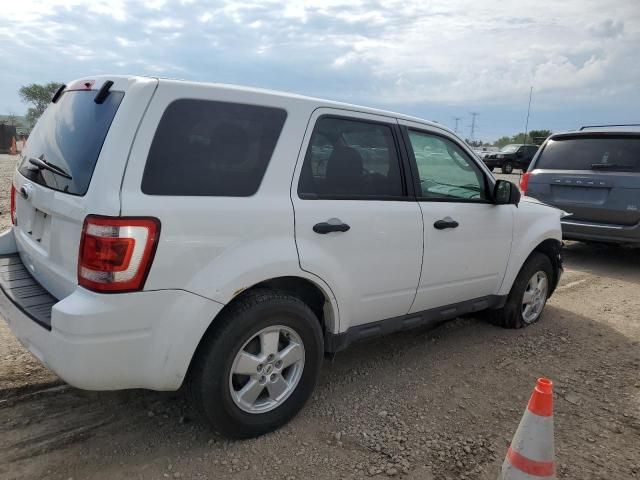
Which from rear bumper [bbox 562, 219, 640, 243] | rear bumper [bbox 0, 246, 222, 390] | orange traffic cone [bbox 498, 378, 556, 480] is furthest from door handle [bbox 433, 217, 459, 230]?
rear bumper [bbox 562, 219, 640, 243]

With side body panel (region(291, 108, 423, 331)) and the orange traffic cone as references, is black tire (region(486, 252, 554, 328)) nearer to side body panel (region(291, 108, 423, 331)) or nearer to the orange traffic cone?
side body panel (region(291, 108, 423, 331))

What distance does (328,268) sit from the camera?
293 centimetres

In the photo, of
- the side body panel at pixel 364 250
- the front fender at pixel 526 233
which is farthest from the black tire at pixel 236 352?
the front fender at pixel 526 233

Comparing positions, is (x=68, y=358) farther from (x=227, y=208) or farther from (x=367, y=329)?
(x=367, y=329)

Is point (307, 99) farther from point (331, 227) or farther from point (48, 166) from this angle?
point (48, 166)

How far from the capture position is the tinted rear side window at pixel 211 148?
240cm

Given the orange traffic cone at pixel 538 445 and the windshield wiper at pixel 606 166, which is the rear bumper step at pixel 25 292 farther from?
the windshield wiper at pixel 606 166

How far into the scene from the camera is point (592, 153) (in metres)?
7.09

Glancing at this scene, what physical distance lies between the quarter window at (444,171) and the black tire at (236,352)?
4.35 ft

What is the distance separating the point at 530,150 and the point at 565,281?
25.4 metres

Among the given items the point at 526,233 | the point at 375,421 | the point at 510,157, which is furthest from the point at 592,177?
the point at 510,157

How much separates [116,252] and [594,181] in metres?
6.58

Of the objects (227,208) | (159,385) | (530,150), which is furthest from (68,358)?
(530,150)

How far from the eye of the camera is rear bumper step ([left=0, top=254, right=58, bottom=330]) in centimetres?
249
